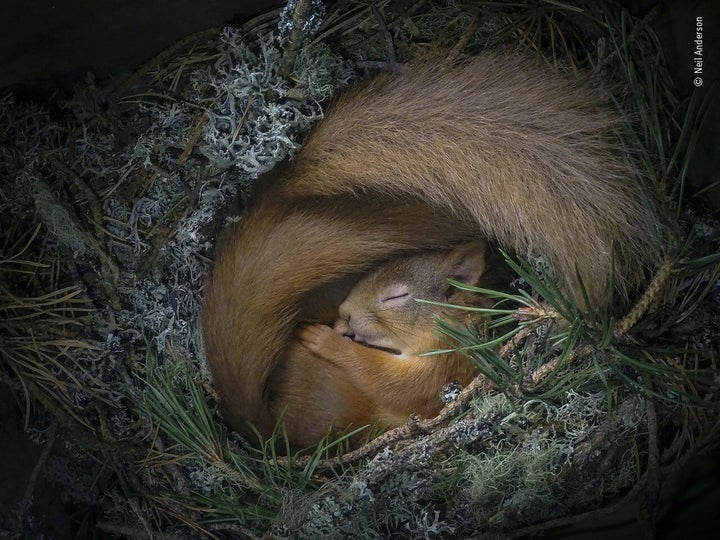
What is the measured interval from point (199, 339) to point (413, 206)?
0.73 meters

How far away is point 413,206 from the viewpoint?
6.15 feet

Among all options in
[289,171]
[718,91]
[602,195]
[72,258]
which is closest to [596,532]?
[602,195]

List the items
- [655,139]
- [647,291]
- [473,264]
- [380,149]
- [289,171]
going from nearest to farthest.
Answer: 1. [647,291]
2. [655,139]
3. [380,149]
4. [289,171]
5. [473,264]

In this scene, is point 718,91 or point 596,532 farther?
point 596,532

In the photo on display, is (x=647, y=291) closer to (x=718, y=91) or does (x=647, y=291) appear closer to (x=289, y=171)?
(x=718, y=91)

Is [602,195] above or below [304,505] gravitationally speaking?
above

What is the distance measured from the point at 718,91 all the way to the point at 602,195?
15.0 inches

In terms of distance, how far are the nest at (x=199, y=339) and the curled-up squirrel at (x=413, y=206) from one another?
0.13 metres

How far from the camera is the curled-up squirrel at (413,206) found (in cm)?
150

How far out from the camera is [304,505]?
1681mm

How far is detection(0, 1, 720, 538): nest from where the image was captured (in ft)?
5.48
